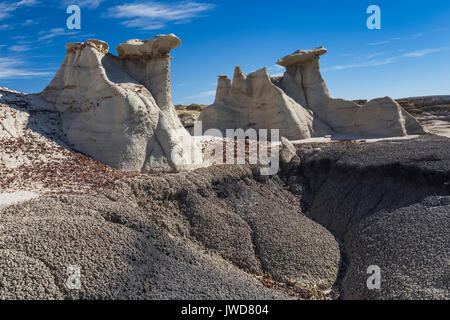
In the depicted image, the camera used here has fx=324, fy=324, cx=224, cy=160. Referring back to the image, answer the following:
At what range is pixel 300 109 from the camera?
773 inches

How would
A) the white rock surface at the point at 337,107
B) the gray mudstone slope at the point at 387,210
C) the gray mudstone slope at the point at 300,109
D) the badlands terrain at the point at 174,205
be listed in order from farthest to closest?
1. the white rock surface at the point at 337,107
2. the gray mudstone slope at the point at 300,109
3. the gray mudstone slope at the point at 387,210
4. the badlands terrain at the point at 174,205

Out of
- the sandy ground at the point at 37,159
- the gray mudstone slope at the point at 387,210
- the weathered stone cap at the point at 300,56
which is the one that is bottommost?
the gray mudstone slope at the point at 387,210

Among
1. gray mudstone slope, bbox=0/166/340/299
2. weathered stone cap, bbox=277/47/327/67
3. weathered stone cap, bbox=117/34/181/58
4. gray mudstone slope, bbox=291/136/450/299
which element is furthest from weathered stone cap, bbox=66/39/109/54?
weathered stone cap, bbox=277/47/327/67

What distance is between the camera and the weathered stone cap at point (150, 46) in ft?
41.5

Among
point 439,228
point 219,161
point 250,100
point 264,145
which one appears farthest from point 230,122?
point 439,228

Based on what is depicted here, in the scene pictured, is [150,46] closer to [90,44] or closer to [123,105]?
[90,44]

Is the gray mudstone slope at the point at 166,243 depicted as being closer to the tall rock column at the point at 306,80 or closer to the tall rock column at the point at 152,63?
the tall rock column at the point at 152,63

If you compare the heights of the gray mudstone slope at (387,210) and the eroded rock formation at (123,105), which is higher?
the eroded rock formation at (123,105)

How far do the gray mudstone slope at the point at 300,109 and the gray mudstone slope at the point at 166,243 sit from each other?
7.99 meters

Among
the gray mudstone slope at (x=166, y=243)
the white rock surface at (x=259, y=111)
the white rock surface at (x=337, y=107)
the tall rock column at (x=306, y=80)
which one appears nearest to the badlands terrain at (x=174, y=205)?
the gray mudstone slope at (x=166, y=243)

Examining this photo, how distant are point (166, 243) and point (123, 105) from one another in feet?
19.2

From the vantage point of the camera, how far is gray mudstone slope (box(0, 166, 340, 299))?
5.30 metres

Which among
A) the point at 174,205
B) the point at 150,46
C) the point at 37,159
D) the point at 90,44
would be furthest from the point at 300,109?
the point at 37,159

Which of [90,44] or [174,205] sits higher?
[90,44]
